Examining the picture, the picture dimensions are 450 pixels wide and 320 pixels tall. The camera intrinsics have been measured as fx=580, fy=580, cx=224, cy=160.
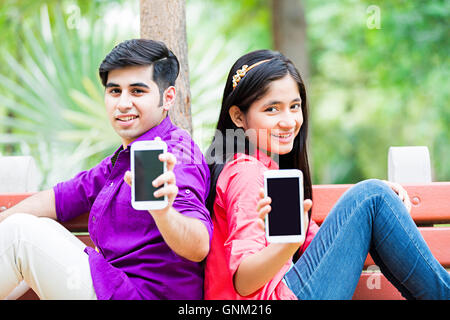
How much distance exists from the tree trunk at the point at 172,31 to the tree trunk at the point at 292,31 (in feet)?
11.8

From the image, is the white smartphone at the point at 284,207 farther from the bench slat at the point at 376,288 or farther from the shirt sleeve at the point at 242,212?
the bench slat at the point at 376,288

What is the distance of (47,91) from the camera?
7.00 metres

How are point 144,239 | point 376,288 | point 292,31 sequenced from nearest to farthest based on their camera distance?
point 144,239 < point 376,288 < point 292,31

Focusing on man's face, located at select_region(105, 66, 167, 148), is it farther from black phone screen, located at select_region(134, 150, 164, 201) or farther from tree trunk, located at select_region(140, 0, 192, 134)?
tree trunk, located at select_region(140, 0, 192, 134)

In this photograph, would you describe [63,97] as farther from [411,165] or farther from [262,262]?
[262,262]

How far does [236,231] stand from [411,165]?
1.29 meters

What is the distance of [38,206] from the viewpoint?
269cm

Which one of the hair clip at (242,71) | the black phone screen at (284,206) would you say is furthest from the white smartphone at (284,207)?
the hair clip at (242,71)

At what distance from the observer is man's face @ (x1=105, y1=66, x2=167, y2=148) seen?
239 centimetres

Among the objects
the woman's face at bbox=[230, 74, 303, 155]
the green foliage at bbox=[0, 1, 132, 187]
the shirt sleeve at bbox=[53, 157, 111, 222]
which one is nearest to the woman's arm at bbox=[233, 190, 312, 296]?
the woman's face at bbox=[230, 74, 303, 155]

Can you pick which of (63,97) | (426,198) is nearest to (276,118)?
(426,198)

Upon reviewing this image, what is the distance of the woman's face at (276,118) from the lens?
246cm
